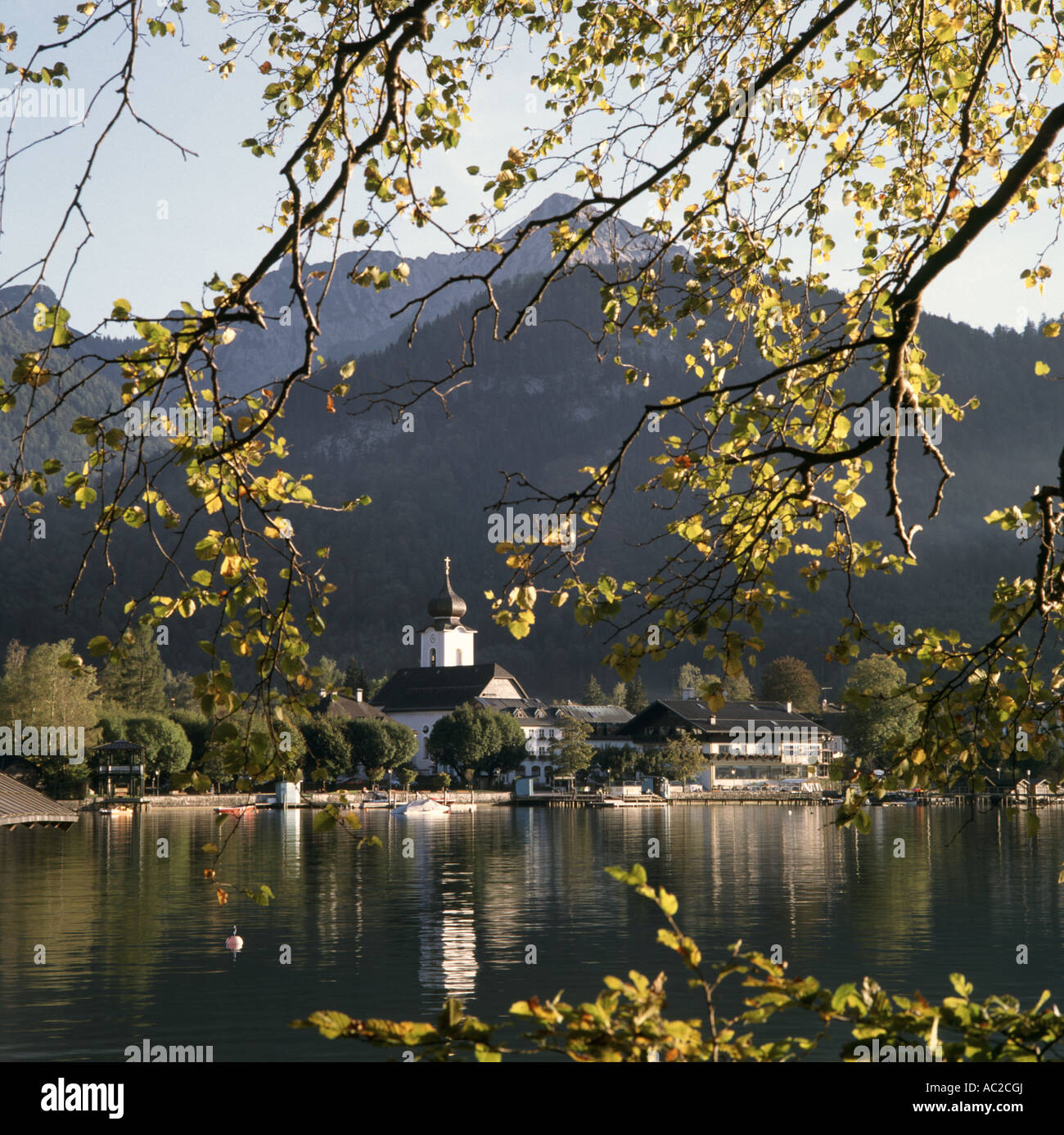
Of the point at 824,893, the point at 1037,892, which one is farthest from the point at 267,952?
the point at 1037,892

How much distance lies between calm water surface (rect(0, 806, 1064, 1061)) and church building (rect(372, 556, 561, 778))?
229ft

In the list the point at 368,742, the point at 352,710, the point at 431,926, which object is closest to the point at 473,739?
the point at 368,742

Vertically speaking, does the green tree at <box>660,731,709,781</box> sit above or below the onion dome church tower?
below

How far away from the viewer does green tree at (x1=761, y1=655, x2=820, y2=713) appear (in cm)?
16666

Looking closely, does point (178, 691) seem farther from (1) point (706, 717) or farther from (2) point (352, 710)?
(1) point (706, 717)

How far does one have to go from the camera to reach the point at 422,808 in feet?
354

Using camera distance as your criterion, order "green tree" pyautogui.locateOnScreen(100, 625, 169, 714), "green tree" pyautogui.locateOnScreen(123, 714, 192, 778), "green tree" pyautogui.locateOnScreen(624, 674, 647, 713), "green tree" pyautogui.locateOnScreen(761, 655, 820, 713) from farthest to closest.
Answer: "green tree" pyautogui.locateOnScreen(624, 674, 647, 713)
"green tree" pyautogui.locateOnScreen(761, 655, 820, 713)
"green tree" pyautogui.locateOnScreen(100, 625, 169, 714)
"green tree" pyautogui.locateOnScreen(123, 714, 192, 778)

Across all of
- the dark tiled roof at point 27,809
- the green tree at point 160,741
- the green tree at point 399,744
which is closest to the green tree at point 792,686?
the green tree at point 399,744

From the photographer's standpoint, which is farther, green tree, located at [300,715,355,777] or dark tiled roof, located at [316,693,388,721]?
dark tiled roof, located at [316,693,388,721]

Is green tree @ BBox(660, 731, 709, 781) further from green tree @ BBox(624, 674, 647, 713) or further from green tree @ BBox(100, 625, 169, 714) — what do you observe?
green tree @ BBox(100, 625, 169, 714)

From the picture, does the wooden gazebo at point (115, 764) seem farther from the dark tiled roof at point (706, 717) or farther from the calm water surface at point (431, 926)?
the dark tiled roof at point (706, 717)

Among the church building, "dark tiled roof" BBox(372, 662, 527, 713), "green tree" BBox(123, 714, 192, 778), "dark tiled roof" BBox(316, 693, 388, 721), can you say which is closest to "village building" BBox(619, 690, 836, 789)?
the church building

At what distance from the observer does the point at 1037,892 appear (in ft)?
154

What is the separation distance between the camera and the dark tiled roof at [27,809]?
2705 centimetres
